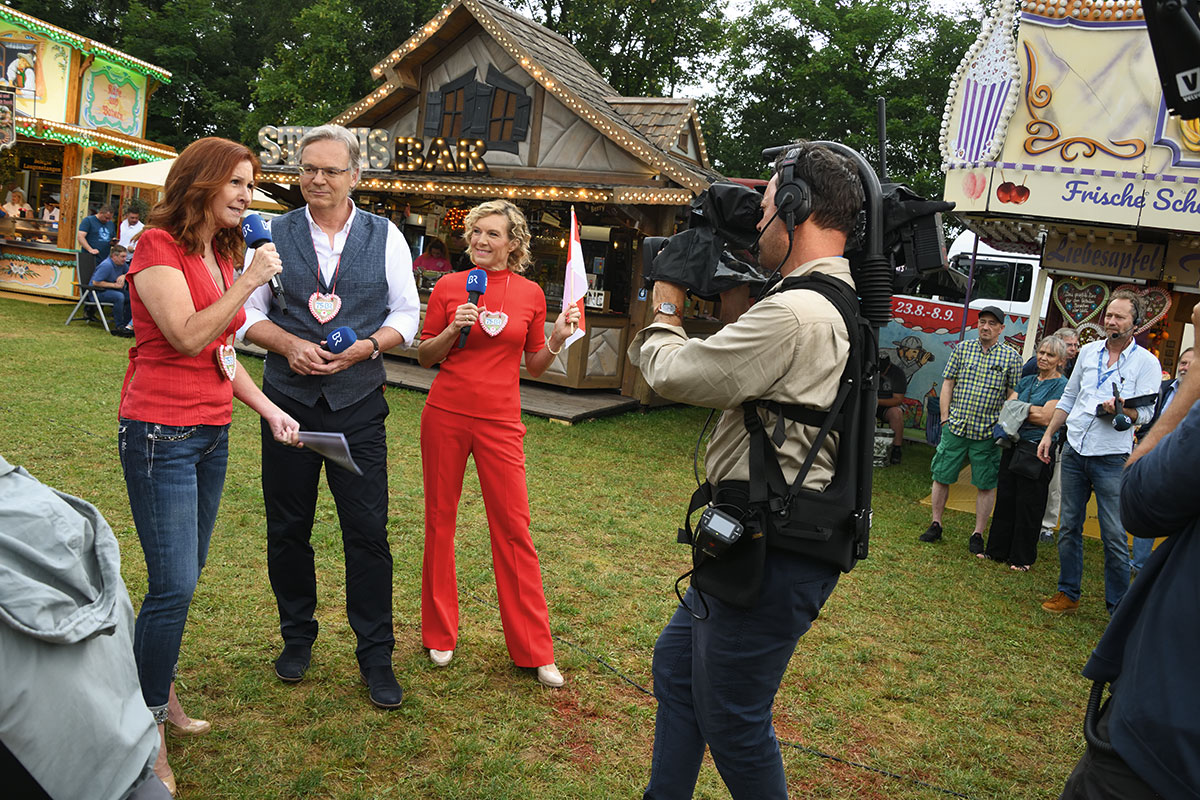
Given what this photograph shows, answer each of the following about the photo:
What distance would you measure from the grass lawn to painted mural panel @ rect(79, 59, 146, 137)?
15082 mm

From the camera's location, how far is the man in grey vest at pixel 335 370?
3.38 metres

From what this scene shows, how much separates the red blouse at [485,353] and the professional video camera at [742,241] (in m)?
1.67

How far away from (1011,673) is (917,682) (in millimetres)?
728

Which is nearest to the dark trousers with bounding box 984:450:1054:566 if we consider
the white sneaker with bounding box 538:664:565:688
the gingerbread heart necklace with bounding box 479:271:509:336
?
the white sneaker with bounding box 538:664:565:688

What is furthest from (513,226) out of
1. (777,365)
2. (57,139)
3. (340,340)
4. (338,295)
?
(57,139)

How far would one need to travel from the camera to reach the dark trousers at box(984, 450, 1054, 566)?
7039 millimetres

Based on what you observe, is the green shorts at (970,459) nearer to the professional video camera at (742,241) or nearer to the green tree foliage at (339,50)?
the professional video camera at (742,241)

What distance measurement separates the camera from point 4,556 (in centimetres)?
137

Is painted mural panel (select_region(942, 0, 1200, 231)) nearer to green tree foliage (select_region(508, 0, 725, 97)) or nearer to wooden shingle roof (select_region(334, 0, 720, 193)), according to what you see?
wooden shingle roof (select_region(334, 0, 720, 193))

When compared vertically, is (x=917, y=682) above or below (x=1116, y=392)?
below

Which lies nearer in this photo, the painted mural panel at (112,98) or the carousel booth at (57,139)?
the carousel booth at (57,139)

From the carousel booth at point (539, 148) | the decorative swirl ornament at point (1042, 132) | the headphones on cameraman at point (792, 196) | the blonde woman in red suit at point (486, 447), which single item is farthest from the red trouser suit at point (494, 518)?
the carousel booth at point (539, 148)

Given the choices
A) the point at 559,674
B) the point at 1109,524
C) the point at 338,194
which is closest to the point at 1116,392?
the point at 1109,524

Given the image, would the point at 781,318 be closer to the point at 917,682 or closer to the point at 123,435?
the point at 123,435
